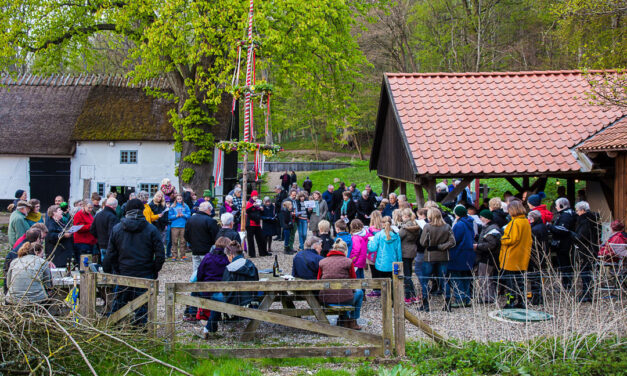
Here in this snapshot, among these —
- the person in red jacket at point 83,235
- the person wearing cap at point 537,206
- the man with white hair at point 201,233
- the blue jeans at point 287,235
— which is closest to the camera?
the person wearing cap at point 537,206

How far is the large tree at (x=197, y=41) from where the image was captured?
19094 mm

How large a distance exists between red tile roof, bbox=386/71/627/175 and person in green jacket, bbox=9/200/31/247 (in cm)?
824

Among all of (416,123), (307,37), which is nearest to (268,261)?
(416,123)

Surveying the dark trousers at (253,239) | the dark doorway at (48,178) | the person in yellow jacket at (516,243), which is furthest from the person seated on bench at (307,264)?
the dark doorway at (48,178)

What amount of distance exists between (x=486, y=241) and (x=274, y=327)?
397 cm

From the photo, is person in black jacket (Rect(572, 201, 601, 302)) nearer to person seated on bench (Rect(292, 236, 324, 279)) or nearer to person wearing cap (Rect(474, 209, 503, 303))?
person wearing cap (Rect(474, 209, 503, 303))

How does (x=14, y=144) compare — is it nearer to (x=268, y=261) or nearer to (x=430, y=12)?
(x=268, y=261)

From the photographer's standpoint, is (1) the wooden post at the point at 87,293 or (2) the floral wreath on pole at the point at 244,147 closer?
(1) the wooden post at the point at 87,293

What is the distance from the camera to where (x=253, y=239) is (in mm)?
15297

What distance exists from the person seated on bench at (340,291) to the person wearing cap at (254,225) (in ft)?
21.7

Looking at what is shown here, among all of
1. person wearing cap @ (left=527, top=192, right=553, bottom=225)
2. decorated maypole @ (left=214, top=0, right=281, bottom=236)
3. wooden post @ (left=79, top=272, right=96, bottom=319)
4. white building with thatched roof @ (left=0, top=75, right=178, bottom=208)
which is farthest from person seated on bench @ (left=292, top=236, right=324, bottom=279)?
white building with thatched roof @ (left=0, top=75, right=178, bottom=208)

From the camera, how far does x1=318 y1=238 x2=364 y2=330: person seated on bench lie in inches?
316

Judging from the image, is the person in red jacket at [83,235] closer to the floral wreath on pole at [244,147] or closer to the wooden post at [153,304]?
the floral wreath on pole at [244,147]

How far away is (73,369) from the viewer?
6145mm
